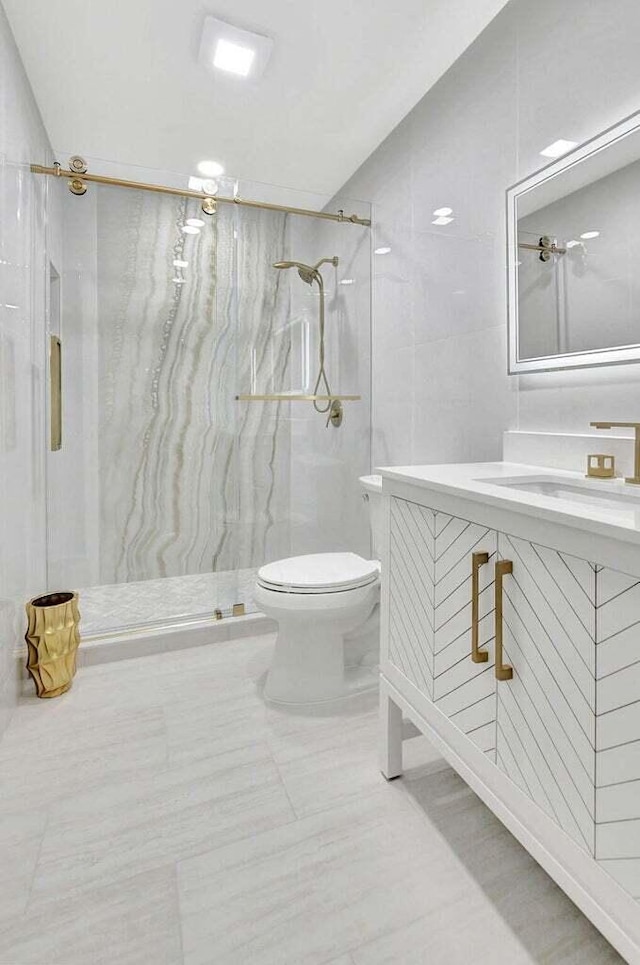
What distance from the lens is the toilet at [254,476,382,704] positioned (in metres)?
1.73

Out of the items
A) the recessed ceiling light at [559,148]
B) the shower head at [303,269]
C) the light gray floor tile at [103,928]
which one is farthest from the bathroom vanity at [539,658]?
the shower head at [303,269]

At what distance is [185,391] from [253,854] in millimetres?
1999

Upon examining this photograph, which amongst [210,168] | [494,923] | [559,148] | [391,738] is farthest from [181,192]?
[494,923]

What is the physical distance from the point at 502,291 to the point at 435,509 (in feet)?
3.23

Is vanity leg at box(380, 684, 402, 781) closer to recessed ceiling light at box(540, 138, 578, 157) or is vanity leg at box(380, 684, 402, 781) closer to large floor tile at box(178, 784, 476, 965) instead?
large floor tile at box(178, 784, 476, 965)

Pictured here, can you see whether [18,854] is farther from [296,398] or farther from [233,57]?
[233,57]

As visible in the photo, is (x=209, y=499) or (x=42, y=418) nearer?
(x=42, y=418)

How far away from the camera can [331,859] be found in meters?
1.15

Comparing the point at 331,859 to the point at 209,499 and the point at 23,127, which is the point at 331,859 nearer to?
the point at 209,499

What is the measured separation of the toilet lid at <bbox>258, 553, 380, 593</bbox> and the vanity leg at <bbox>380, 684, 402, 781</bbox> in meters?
0.42

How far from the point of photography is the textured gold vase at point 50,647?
183cm

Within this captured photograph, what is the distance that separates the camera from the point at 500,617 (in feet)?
3.13

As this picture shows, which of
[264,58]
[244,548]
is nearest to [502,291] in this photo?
[264,58]

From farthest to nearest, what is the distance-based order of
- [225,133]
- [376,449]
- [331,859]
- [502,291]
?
[376,449], [225,133], [502,291], [331,859]
